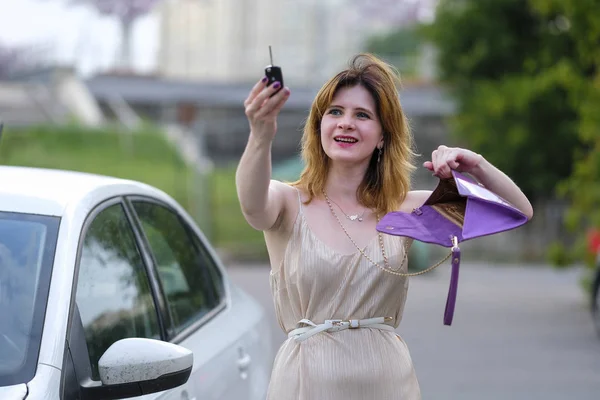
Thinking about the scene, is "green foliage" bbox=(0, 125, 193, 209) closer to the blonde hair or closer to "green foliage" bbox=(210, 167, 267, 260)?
"green foliage" bbox=(210, 167, 267, 260)

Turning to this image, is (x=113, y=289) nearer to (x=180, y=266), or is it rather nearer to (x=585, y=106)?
(x=180, y=266)

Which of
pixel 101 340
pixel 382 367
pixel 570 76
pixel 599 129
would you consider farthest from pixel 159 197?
pixel 570 76

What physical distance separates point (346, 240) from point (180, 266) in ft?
3.77

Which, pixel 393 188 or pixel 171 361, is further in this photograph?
pixel 393 188

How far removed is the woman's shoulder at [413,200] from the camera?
3.70 meters

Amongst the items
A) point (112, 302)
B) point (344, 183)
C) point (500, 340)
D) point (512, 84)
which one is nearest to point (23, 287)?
point (112, 302)

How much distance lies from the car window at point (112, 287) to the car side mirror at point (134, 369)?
6.2 inches

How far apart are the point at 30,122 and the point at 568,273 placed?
24.9 metres

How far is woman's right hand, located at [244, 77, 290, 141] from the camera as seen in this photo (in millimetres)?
2984

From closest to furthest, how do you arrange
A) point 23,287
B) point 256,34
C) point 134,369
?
1. point 134,369
2. point 23,287
3. point 256,34

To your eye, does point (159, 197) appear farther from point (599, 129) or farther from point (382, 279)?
point (599, 129)

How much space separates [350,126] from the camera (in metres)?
3.57

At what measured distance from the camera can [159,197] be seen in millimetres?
4539

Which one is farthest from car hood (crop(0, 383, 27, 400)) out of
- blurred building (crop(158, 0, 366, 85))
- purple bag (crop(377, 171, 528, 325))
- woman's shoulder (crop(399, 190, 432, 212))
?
blurred building (crop(158, 0, 366, 85))
